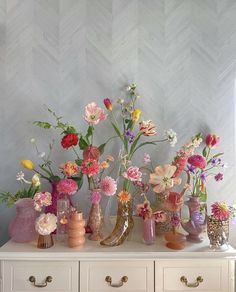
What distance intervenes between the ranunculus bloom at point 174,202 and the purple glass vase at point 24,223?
2.07ft

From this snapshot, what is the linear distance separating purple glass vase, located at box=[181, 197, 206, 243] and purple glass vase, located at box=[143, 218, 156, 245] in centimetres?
15

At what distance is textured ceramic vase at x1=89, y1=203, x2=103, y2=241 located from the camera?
159 centimetres

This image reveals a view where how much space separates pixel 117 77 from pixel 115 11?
1.18 feet

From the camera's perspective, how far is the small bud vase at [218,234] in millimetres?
1477

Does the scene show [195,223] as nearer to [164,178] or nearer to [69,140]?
[164,178]

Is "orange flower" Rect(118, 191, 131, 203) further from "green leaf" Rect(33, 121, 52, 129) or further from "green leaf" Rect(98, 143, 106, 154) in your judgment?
"green leaf" Rect(33, 121, 52, 129)

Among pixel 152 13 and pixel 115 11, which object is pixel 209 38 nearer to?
pixel 152 13

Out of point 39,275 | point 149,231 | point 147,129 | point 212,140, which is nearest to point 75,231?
point 39,275

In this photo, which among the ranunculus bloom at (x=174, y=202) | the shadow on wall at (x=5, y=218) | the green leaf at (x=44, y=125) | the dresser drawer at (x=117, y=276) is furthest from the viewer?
the shadow on wall at (x=5, y=218)

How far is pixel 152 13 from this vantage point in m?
1.83

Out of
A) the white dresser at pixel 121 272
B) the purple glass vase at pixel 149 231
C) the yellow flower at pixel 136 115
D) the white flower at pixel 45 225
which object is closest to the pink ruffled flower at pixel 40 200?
the white flower at pixel 45 225

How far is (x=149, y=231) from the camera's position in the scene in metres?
1.54

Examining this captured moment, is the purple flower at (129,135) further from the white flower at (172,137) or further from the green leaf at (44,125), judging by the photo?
the green leaf at (44,125)

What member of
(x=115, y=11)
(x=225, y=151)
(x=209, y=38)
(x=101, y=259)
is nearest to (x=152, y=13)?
(x=115, y=11)
